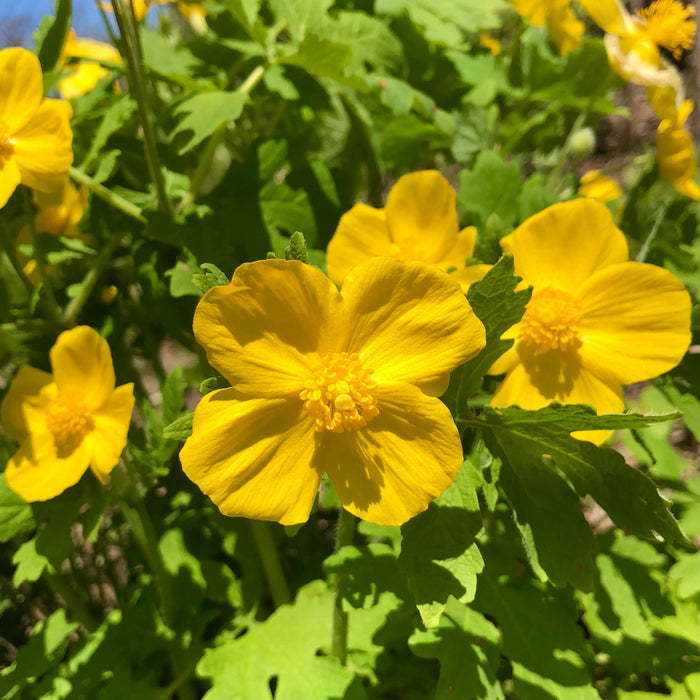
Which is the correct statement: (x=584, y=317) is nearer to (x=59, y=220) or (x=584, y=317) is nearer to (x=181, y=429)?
(x=181, y=429)

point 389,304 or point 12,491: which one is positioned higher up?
point 389,304

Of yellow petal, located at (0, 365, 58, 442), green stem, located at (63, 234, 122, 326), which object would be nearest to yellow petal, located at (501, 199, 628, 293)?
green stem, located at (63, 234, 122, 326)

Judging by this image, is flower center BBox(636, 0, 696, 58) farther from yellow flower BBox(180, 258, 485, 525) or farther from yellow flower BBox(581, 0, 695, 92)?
yellow flower BBox(180, 258, 485, 525)

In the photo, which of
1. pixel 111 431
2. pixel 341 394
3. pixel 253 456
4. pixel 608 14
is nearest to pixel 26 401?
pixel 111 431

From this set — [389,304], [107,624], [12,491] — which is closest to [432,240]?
[389,304]

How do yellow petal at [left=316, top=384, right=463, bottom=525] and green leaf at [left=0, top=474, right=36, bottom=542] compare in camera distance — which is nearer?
yellow petal at [left=316, top=384, right=463, bottom=525]

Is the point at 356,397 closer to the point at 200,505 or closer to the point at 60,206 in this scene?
the point at 200,505

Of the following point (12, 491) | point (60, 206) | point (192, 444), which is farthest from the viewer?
point (60, 206)
